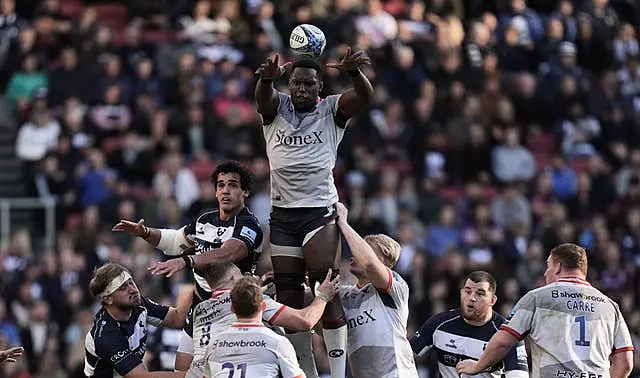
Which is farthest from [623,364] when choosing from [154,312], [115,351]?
[115,351]

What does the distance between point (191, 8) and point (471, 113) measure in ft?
16.9

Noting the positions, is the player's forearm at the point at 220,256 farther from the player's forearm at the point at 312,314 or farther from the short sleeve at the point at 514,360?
the short sleeve at the point at 514,360

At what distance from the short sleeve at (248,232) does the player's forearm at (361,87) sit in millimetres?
1377

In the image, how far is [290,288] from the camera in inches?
523

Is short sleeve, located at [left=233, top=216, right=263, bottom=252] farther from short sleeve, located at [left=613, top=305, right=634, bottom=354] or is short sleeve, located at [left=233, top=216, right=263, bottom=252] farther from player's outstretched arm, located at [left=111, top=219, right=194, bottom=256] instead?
short sleeve, located at [left=613, top=305, right=634, bottom=354]

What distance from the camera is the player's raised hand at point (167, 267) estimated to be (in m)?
12.4

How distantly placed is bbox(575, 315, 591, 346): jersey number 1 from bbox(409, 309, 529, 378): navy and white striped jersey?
2.74ft

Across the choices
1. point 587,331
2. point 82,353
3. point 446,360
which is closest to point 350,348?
point 446,360

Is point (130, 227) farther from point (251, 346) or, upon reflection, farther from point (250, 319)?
point (251, 346)

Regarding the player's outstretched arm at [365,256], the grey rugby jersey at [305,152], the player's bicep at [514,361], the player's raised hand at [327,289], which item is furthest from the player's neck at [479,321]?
the grey rugby jersey at [305,152]

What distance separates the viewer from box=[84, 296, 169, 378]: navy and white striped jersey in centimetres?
1305

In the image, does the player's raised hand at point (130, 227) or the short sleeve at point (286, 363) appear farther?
the player's raised hand at point (130, 227)

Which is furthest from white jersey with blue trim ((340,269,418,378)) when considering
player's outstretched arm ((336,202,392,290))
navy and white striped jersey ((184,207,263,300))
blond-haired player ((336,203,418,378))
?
navy and white striped jersey ((184,207,263,300))

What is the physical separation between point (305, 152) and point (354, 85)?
740mm
